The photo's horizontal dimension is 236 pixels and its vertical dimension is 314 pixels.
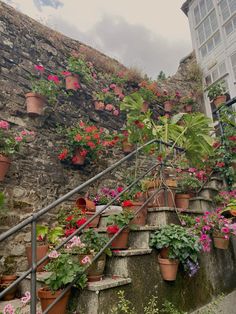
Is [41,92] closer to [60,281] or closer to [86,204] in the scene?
[86,204]

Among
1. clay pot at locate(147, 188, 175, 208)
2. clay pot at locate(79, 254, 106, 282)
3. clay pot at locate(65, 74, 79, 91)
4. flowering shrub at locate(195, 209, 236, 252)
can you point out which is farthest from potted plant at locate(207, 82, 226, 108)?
clay pot at locate(79, 254, 106, 282)

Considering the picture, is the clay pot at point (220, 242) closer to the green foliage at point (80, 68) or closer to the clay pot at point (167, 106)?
the green foliage at point (80, 68)

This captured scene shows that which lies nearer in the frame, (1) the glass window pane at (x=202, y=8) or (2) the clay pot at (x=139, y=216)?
(2) the clay pot at (x=139, y=216)

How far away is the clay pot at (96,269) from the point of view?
2201mm

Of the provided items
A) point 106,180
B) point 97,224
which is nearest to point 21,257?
point 97,224

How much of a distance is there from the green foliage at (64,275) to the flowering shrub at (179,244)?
→ 0.85 meters

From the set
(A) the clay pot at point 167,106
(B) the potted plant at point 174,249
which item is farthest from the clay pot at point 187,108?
(B) the potted plant at point 174,249

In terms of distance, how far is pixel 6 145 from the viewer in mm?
3432

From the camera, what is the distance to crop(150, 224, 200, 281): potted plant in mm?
2479

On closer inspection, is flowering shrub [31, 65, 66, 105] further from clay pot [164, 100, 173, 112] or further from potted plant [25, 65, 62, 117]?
clay pot [164, 100, 173, 112]

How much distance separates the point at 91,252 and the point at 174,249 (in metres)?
0.86

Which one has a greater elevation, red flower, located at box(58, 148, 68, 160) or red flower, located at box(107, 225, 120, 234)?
red flower, located at box(58, 148, 68, 160)

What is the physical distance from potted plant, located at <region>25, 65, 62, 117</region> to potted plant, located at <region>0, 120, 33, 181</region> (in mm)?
617

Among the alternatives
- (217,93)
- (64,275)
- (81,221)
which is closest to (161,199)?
(81,221)
